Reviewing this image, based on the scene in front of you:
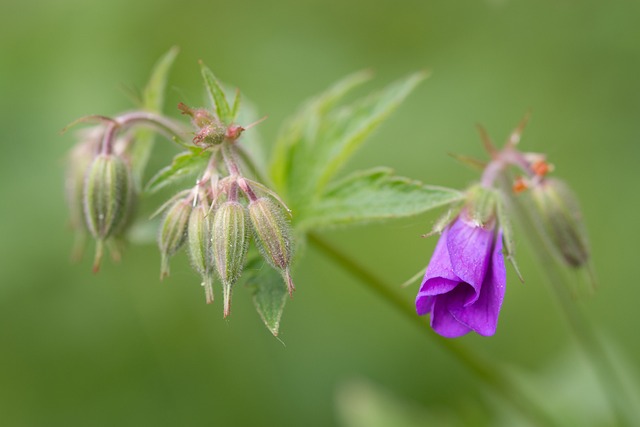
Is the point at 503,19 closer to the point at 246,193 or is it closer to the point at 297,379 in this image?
the point at 297,379

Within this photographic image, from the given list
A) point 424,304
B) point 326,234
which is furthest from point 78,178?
point 326,234

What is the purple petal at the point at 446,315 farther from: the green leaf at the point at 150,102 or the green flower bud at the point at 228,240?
the green leaf at the point at 150,102

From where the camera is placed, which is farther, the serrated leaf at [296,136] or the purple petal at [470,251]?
the serrated leaf at [296,136]

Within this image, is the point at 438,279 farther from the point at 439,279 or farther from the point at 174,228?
the point at 174,228

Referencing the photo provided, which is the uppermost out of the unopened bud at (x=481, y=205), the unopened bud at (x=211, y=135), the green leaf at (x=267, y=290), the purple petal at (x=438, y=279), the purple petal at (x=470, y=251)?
the unopened bud at (x=481, y=205)

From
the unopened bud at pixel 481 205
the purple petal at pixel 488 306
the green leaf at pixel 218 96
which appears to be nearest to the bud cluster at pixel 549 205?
the unopened bud at pixel 481 205

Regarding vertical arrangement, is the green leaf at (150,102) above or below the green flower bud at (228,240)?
above

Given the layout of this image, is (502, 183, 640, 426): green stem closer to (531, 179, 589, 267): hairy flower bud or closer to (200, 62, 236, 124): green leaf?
(531, 179, 589, 267): hairy flower bud
